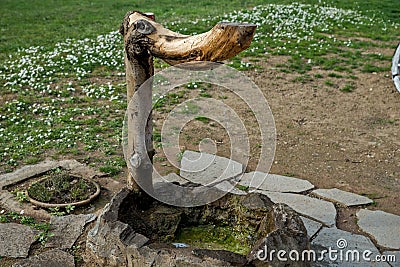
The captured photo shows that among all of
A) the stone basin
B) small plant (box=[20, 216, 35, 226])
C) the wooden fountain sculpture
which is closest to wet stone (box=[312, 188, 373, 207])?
the stone basin

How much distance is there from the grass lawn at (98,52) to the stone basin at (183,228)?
167cm

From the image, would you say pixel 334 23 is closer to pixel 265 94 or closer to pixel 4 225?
pixel 265 94

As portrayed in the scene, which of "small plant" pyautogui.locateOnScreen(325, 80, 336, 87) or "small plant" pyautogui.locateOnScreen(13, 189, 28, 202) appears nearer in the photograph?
"small plant" pyautogui.locateOnScreen(13, 189, 28, 202)

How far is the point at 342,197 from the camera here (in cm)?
539

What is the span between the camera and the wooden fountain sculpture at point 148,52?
3.30 meters

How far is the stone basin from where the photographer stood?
11.3 ft

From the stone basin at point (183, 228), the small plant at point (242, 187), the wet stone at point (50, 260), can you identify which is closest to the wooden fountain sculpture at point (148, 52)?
the stone basin at point (183, 228)

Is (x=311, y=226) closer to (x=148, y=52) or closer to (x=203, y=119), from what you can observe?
(x=148, y=52)

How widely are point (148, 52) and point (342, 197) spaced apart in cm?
259

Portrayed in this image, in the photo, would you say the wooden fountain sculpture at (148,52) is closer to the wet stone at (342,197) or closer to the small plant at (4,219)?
the small plant at (4,219)

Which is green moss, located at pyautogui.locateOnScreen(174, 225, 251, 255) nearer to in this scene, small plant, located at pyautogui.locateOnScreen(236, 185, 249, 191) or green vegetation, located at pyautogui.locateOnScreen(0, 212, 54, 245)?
small plant, located at pyautogui.locateOnScreen(236, 185, 249, 191)

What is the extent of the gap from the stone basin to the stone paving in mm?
586

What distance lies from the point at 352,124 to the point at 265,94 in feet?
5.15

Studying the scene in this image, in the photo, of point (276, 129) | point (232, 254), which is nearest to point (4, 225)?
point (232, 254)
